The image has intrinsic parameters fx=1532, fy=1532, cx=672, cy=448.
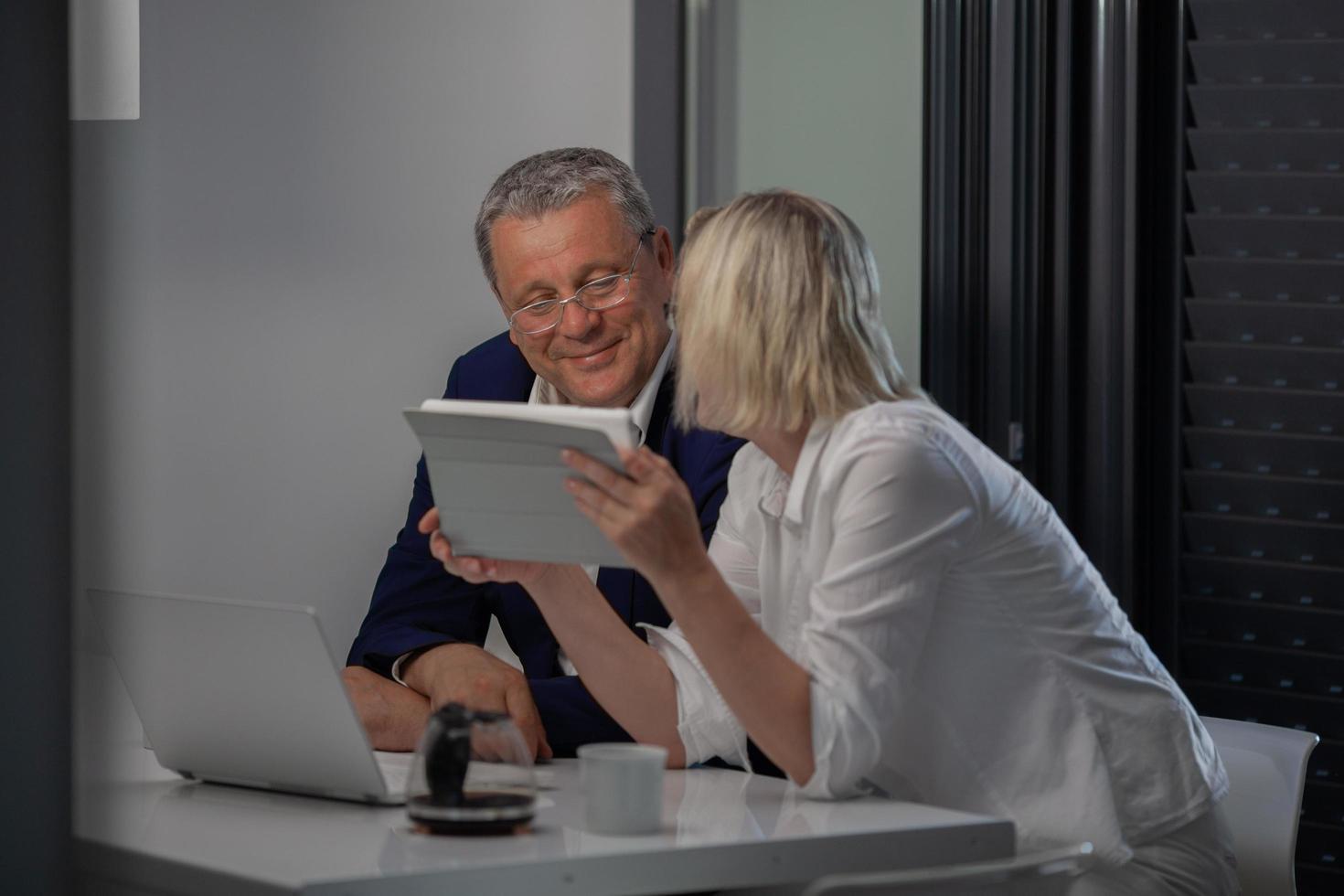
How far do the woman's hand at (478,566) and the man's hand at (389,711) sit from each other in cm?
24

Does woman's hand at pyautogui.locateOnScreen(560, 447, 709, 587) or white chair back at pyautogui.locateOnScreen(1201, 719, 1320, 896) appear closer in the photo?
woman's hand at pyautogui.locateOnScreen(560, 447, 709, 587)

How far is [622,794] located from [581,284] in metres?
0.96

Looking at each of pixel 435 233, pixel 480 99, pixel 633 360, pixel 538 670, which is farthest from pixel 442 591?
pixel 480 99

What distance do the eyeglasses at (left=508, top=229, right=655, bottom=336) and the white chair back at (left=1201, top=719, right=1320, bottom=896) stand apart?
39.1 inches

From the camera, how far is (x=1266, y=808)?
6.00 feet

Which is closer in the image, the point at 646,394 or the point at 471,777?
the point at 471,777

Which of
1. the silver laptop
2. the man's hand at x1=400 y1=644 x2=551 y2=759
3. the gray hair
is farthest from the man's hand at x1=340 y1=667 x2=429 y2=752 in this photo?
the gray hair

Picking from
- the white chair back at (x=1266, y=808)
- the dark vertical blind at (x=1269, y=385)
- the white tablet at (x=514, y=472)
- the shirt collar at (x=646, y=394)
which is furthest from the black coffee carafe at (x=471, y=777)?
the dark vertical blind at (x=1269, y=385)

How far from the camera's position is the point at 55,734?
2.53 ft

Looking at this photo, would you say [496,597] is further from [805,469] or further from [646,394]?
[805,469]

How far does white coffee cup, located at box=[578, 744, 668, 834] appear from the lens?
130 cm

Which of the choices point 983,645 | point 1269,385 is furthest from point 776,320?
point 1269,385

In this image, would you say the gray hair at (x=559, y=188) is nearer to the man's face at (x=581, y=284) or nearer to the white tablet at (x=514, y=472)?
the man's face at (x=581, y=284)

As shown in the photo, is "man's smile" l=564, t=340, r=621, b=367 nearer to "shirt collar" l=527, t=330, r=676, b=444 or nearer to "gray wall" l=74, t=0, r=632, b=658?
"shirt collar" l=527, t=330, r=676, b=444
